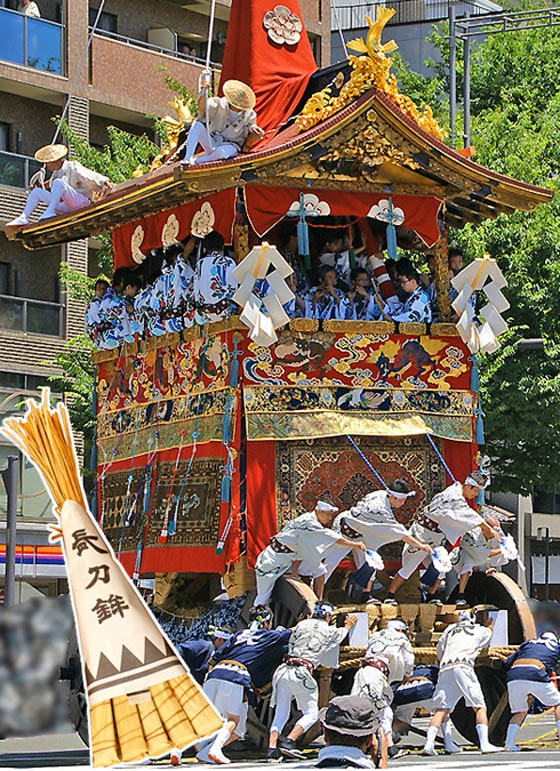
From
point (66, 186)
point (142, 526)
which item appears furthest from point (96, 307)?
point (142, 526)

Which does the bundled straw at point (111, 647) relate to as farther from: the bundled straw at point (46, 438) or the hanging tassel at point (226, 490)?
the hanging tassel at point (226, 490)

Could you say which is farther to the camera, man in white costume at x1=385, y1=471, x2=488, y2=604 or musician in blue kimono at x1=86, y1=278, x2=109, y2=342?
musician in blue kimono at x1=86, y1=278, x2=109, y2=342

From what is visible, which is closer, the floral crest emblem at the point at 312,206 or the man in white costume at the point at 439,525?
the man in white costume at the point at 439,525

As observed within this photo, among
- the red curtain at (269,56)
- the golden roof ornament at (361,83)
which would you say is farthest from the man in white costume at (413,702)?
the red curtain at (269,56)

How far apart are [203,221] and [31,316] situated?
1640 centimetres

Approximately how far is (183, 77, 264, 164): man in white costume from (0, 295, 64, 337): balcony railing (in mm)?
16878

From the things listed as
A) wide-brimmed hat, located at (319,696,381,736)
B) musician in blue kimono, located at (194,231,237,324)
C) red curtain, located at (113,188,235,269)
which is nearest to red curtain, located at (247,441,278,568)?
musician in blue kimono, located at (194,231,237,324)

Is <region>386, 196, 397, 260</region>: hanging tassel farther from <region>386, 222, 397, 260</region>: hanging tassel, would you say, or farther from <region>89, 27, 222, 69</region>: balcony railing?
<region>89, 27, 222, 69</region>: balcony railing

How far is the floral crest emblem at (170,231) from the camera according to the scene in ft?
59.2

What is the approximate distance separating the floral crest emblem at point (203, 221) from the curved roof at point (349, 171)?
208 mm

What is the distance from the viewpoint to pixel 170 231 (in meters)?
18.2

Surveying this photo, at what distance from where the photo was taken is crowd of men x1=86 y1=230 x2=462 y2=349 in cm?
1689

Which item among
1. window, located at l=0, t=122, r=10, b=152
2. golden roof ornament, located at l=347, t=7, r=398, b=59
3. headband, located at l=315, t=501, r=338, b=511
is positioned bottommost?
headband, located at l=315, t=501, r=338, b=511

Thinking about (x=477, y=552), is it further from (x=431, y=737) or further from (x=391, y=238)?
(x=391, y=238)
